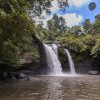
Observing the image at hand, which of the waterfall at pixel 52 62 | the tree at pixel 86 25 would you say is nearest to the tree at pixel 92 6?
the tree at pixel 86 25

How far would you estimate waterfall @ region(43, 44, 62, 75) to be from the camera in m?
31.3

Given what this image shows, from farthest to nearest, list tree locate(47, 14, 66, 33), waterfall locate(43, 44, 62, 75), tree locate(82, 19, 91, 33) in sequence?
tree locate(47, 14, 66, 33)
tree locate(82, 19, 91, 33)
waterfall locate(43, 44, 62, 75)

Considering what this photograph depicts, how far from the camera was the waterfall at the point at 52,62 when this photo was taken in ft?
103

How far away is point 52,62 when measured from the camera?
3181 centimetres

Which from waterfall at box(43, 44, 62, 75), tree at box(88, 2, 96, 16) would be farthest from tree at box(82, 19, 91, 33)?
waterfall at box(43, 44, 62, 75)

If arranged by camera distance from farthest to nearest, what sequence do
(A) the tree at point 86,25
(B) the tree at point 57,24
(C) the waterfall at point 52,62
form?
1. (B) the tree at point 57,24
2. (A) the tree at point 86,25
3. (C) the waterfall at point 52,62

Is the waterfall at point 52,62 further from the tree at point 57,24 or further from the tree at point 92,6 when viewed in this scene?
the tree at point 92,6

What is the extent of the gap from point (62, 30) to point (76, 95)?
5465 centimetres

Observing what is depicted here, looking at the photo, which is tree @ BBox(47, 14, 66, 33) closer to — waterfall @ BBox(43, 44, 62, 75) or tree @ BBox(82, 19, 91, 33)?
tree @ BBox(82, 19, 91, 33)

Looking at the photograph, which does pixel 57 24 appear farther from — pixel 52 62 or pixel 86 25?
pixel 52 62

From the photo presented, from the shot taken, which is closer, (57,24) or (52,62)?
(52,62)

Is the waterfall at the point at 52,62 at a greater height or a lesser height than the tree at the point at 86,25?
lesser

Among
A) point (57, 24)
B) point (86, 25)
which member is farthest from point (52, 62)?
point (57, 24)

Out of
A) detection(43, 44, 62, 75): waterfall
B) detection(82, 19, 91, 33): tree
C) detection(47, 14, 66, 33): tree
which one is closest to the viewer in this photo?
detection(43, 44, 62, 75): waterfall
